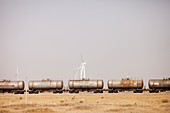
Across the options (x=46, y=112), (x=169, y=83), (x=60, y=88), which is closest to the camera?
(x=46, y=112)

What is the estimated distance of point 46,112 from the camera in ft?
110

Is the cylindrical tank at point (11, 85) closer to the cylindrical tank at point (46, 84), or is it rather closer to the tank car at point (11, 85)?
the tank car at point (11, 85)

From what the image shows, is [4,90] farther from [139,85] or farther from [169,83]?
[169,83]

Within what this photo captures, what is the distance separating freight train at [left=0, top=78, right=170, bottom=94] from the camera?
6053 cm

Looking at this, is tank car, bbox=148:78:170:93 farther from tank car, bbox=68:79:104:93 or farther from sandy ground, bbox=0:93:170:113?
sandy ground, bbox=0:93:170:113

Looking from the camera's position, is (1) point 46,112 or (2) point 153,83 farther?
(2) point 153,83

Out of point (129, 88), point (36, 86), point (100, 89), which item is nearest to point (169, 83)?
point (129, 88)

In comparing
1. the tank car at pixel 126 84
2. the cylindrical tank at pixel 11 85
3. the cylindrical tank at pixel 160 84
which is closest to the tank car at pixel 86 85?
the tank car at pixel 126 84

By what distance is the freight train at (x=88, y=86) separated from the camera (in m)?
60.5

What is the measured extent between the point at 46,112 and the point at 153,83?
32539mm

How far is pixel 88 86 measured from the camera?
61375mm

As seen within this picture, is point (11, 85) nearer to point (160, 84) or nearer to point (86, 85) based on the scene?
point (86, 85)

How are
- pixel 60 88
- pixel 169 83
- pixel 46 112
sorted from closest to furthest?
pixel 46 112 < pixel 169 83 < pixel 60 88

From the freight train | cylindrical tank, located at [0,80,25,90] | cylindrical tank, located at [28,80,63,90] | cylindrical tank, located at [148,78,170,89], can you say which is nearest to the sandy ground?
cylindrical tank, located at [148,78,170,89]
